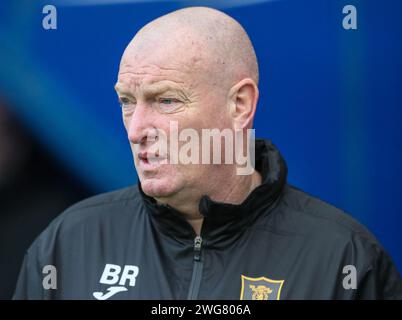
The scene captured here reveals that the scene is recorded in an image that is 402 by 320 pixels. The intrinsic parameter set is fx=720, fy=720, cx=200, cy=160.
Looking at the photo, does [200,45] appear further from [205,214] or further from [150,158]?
[205,214]

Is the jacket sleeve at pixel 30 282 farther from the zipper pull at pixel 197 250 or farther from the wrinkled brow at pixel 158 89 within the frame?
the wrinkled brow at pixel 158 89

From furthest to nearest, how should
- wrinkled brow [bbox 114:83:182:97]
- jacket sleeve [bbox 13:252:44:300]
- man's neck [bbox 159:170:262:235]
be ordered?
jacket sleeve [bbox 13:252:44:300], man's neck [bbox 159:170:262:235], wrinkled brow [bbox 114:83:182:97]

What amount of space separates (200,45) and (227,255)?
69cm

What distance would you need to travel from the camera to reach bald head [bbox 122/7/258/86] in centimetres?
231

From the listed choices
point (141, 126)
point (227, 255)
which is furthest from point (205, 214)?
point (141, 126)

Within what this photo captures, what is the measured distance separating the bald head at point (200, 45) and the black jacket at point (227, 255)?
384mm

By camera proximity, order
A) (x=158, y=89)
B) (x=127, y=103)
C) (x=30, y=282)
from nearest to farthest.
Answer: (x=158, y=89)
(x=127, y=103)
(x=30, y=282)

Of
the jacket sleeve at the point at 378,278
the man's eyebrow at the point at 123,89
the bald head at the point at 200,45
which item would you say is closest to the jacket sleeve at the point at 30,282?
the man's eyebrow at the point at 123,89

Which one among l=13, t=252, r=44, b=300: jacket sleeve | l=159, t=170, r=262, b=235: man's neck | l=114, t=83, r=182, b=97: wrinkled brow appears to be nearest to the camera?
l=114, t=83, r=182, b=97: wrinkled brow

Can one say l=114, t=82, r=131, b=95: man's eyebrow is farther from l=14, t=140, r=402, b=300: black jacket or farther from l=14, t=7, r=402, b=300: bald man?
l=14, t=140, r=402, b=300: black jacket

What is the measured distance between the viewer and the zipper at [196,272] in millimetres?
2316

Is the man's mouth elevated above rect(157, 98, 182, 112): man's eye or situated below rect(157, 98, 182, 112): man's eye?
below

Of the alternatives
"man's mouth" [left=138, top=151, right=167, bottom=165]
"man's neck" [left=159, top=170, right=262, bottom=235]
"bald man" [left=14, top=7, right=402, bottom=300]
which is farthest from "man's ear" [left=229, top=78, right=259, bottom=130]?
"man's mouth" [left=138, top=151, right=167, bottom=165]

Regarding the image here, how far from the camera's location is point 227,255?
237 cm
